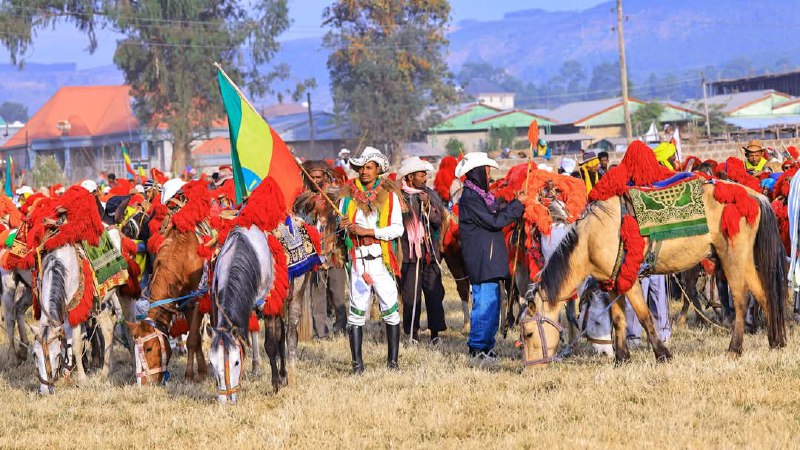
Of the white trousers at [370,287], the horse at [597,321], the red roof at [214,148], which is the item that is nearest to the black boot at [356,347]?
the white trousers at [370,287]

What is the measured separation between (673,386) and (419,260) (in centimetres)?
402

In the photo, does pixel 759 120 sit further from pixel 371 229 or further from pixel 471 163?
pixel 371 229

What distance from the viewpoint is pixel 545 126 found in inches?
3044

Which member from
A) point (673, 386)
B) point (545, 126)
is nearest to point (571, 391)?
point (673, 386)

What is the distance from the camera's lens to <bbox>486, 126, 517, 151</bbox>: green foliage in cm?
7169

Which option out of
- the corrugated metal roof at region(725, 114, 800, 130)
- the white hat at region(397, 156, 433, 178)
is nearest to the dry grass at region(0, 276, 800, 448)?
the white hat at region(397, 156, 433, 178)

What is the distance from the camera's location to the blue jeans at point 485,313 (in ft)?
34.2

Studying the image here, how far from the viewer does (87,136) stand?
76312mm

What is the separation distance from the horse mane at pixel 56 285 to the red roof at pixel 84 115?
65.9 metres

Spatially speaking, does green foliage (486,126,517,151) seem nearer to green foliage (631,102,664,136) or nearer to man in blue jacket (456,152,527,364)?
green foliage (631,102,664,136)

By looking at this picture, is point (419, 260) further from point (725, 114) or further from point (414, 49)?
point (725, 114)

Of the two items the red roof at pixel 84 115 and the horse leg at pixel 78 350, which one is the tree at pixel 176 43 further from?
the horse leg at pixel 78 350

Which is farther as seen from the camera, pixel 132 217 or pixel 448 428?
pixel 132 217

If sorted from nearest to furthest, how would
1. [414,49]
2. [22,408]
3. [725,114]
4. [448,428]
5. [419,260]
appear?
[448,428]
[22,408]
[419,260]
[414,49]
[725,114]
